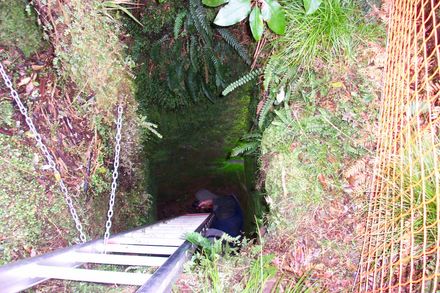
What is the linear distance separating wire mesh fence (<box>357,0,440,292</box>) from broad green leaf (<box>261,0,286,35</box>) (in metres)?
0.88

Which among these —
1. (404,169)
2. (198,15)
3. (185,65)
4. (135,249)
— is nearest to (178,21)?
(198,15)

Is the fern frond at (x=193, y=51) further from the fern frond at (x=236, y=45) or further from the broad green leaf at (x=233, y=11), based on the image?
the broad green leaf at (x=233, y=11)

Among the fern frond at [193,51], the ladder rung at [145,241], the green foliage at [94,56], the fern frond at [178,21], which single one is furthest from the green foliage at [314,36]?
the ladder rung at [145,241]

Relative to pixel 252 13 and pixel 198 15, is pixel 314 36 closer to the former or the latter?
pixel 252 13

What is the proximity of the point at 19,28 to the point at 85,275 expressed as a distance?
7.57 feet

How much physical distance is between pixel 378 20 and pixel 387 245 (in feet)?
5.87

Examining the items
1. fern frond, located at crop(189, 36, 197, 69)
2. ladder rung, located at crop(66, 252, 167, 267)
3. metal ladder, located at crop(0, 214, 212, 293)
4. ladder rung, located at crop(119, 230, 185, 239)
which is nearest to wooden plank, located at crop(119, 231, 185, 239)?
ladder rung, located at crop(119, 230, 185, 239)

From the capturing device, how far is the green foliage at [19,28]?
2893mm

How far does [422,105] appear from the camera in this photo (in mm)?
2322

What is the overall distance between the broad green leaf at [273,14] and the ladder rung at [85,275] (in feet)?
6.53

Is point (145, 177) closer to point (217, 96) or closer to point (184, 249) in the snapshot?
point (217, 96)

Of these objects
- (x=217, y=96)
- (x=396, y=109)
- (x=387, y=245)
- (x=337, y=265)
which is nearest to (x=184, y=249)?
(x=337, y=265)

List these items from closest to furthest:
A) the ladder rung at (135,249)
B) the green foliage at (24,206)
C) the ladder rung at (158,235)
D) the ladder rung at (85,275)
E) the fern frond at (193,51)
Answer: the ladder rung at (85,275) → the ladder rung at (135,249) → the green foliage at (24,206) → the ladder rung at (158,235) → the fern frond at (193,51)

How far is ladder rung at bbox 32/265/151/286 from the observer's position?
1.79 metres
